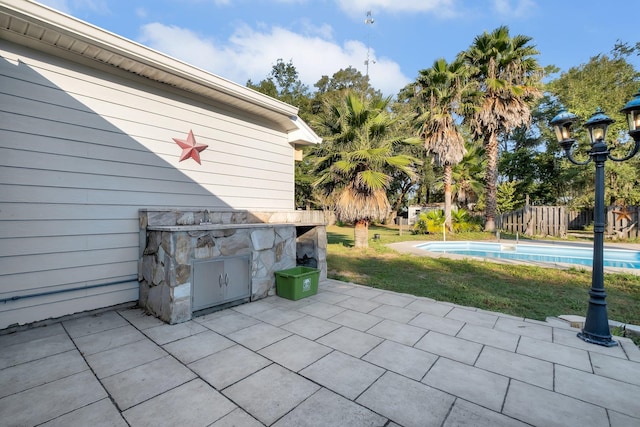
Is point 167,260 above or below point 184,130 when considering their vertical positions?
below

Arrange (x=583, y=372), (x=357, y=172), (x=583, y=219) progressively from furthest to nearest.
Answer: (x=583, y=219)
(x=357, y=172)
(x=583, y=372)

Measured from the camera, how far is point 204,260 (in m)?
3.51

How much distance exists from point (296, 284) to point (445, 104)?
41.5 feet

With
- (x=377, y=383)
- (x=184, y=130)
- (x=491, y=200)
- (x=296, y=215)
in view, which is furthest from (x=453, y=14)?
(x=377, y=383)

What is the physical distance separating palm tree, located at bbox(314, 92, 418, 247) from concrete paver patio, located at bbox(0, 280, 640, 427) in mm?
5574

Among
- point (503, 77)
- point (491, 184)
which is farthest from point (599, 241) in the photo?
point (503, 77)

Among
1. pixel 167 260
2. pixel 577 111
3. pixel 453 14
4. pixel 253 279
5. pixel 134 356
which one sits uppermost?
pixel 453 14

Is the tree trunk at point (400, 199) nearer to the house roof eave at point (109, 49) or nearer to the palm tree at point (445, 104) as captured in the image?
the palm tree at point (445, 104)

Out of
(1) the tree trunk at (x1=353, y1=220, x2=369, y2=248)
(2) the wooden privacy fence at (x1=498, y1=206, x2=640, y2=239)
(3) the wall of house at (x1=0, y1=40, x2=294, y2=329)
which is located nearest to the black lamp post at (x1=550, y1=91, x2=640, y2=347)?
(3) the wall of house at (x1=0, y1=40, x2=294, y2=329)

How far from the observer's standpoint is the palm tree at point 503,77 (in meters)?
12.5

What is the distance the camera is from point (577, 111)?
13398mm

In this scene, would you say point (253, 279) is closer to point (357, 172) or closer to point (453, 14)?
point (357, 172)

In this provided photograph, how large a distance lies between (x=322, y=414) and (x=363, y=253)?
7457mm

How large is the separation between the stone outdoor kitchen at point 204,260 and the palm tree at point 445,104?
11.0 metres
